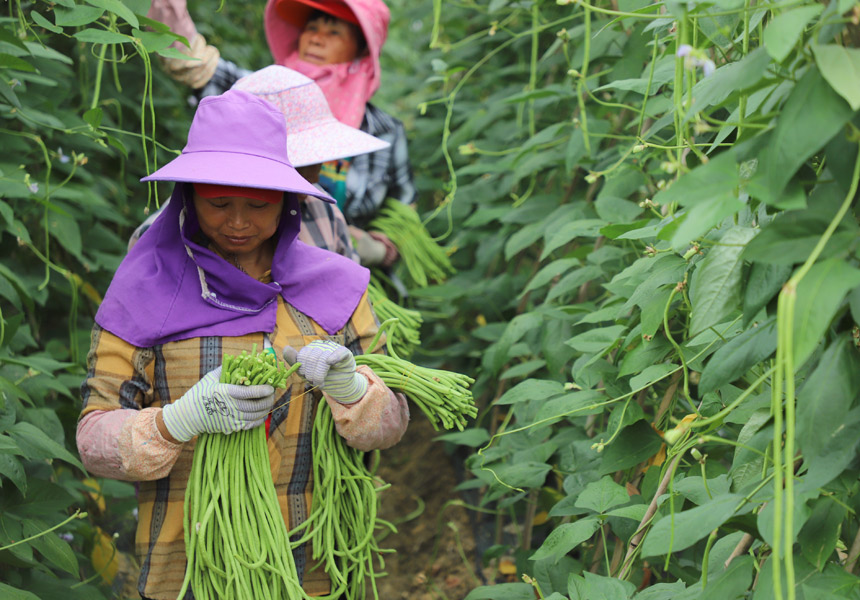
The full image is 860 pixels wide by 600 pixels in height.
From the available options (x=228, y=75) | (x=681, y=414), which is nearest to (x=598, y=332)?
(x=681, y=414)

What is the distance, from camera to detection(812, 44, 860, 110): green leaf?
758 mm

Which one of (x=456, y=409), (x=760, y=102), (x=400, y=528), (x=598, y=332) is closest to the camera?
(x=760, y=102)

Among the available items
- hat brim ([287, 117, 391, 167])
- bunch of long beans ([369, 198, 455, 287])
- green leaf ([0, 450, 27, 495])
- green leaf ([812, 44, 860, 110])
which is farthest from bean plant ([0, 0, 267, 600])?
green leaf ([812, 44, 860, 110])

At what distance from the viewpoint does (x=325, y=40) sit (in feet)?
8.09

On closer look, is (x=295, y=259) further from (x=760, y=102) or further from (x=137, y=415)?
(x=760, y=102)

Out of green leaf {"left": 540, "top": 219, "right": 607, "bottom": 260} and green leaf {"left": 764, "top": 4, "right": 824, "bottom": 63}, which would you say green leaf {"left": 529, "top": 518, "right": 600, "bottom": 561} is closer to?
green leaf {"left": 540, "top": 219, "right": 607, "bottom": 260}

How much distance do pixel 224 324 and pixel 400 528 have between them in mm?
1527

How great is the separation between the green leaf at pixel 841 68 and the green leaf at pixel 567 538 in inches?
35.7

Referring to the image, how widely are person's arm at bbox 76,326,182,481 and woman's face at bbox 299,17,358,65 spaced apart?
1.29 metres

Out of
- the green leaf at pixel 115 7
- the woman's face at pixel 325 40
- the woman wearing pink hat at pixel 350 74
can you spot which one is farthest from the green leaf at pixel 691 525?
the woman's face at pixel 325 40

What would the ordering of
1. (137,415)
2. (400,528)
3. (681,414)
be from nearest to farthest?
(137,415), (681,414), (400,528)

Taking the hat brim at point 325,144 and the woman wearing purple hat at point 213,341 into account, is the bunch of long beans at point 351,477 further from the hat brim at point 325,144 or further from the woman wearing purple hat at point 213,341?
the hat brim at point 325,144

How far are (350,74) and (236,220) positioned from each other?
3.91 feet

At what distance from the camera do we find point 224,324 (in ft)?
4.79
